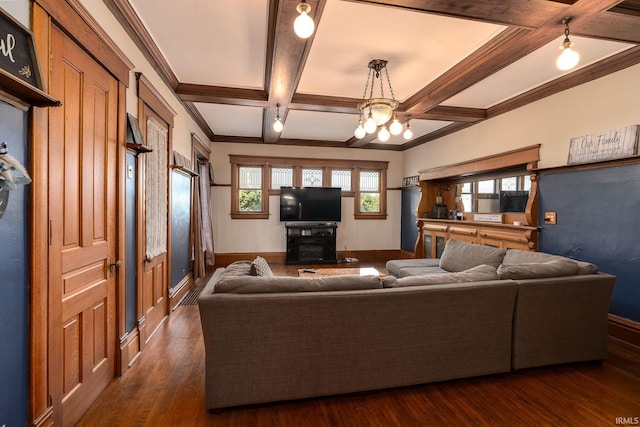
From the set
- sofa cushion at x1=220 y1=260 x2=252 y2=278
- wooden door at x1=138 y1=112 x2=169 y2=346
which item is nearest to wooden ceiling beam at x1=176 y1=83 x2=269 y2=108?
wooden door at x1=138 y1=112 x2=169 y2=346

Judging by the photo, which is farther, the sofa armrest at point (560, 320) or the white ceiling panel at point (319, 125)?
the white ceiling panel at point (319, 125)

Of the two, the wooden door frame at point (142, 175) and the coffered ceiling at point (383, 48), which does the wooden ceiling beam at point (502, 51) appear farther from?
the wooden door frame at point (142, 175)

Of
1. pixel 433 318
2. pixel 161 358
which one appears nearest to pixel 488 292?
pixel 433 318

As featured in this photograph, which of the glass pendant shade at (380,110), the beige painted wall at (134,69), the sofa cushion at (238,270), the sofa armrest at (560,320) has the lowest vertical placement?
the sofa armrest at (560,320)

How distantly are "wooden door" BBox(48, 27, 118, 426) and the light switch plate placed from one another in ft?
14.7

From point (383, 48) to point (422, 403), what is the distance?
2.90 meters

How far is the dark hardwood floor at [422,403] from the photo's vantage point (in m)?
1.78

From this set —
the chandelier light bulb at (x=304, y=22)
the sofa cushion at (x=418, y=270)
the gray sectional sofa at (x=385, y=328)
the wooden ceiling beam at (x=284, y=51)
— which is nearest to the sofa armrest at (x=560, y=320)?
the gray sectional sofa at (x=385, y=328)

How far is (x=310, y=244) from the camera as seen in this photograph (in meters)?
6.53

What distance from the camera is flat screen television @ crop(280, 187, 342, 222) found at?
651cm

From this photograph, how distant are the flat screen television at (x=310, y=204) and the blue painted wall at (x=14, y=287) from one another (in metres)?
5.15

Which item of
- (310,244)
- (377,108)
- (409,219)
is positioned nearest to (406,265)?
(377,108)

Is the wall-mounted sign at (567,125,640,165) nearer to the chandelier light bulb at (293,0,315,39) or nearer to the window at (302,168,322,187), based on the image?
the chandelier light bulb at (293,0,315,39)

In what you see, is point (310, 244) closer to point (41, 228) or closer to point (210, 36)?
point (210, 36)
